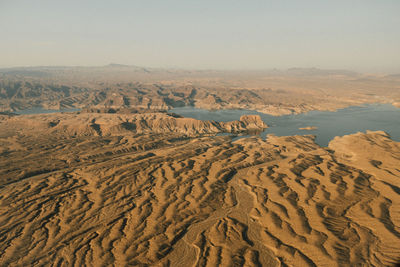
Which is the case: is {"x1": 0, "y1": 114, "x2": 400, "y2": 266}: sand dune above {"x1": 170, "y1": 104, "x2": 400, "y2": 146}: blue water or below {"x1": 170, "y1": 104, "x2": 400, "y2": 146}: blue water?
above

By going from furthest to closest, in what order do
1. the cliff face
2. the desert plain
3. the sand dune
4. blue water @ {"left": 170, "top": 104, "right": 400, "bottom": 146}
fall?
blue water @ {"left": 170, "top": 104, "right": 400, "bottom": 146} < the cliff face < the desert plain < the sand dune

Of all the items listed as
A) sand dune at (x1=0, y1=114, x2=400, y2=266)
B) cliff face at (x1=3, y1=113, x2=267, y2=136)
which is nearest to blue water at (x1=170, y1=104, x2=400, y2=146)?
cliff face at (x1=3, y1=113, x2=267, y2=136)

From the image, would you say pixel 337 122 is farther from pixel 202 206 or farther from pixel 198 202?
pixel 202 206

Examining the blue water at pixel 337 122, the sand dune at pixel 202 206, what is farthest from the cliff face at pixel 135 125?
the sand dune at pixel 202 206

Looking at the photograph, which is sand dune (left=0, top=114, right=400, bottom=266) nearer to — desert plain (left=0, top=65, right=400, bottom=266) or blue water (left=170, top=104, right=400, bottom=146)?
desert plain (left=0, top=65, right=400, bottom=266)

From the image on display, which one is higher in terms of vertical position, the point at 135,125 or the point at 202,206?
the point at 202,206

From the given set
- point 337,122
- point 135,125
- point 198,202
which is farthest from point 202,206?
point 337,122
